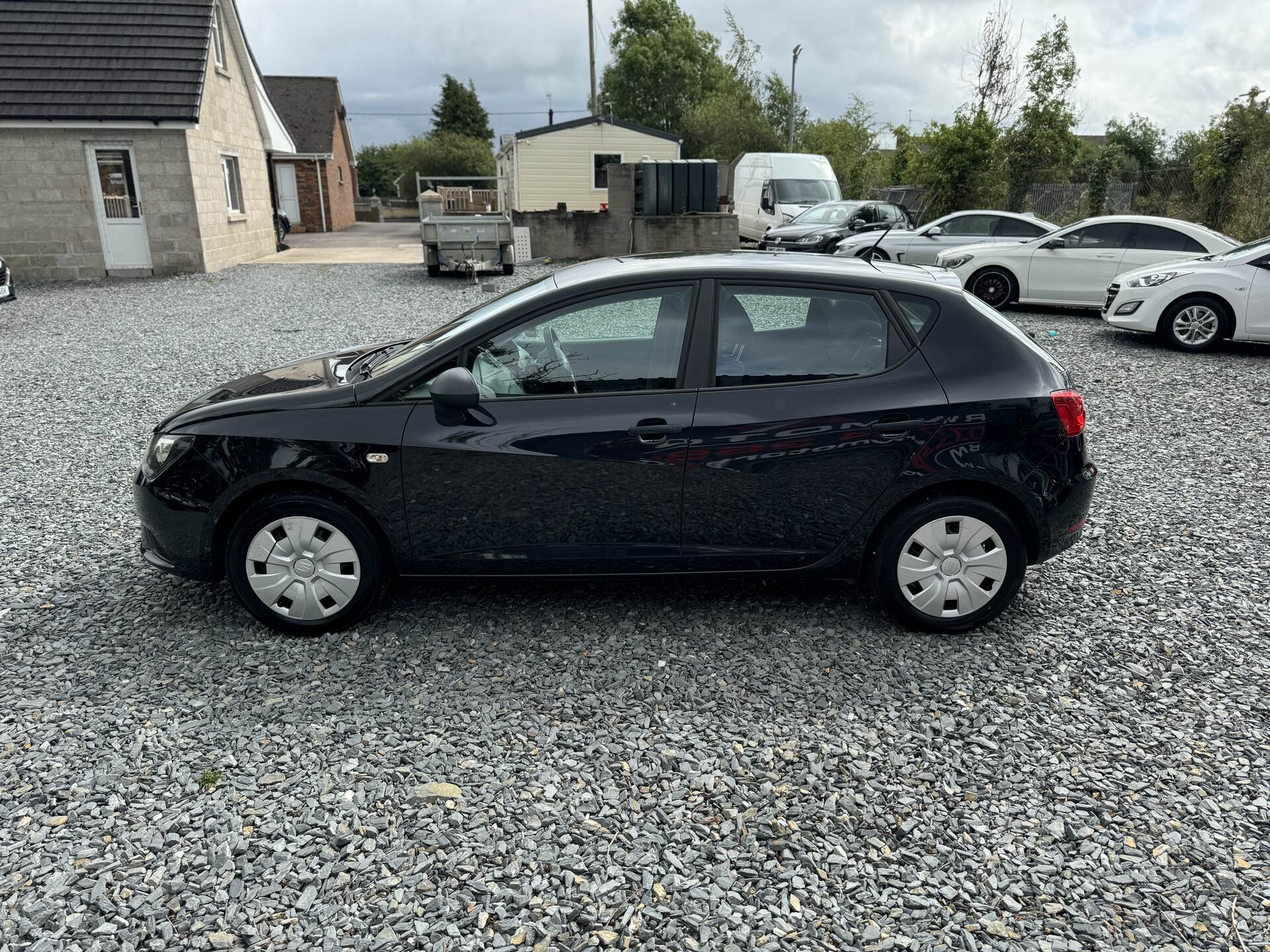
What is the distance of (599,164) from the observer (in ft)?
109

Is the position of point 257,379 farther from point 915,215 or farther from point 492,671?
point 915,215

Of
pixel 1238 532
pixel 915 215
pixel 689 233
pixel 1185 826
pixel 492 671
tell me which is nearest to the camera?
pixel 1185 826

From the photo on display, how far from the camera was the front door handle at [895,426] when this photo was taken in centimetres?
387

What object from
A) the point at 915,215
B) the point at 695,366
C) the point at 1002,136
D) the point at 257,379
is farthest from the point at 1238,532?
the point at 1002,136

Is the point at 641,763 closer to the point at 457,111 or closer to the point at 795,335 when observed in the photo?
the point at 795,335

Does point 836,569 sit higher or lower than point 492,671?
higher

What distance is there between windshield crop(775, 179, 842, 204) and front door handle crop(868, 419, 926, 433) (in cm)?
2142

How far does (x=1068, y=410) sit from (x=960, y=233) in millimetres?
13034

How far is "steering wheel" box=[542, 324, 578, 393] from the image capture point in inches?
156

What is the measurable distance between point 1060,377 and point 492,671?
2808mm

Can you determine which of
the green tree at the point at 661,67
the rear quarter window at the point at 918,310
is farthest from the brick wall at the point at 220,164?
the green tree at the point at 661,67

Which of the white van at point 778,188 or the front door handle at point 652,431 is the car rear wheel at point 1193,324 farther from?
the white van at point 778,188

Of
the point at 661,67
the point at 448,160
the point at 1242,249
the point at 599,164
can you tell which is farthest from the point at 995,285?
the point at 661,67

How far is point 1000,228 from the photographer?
50.9ft
